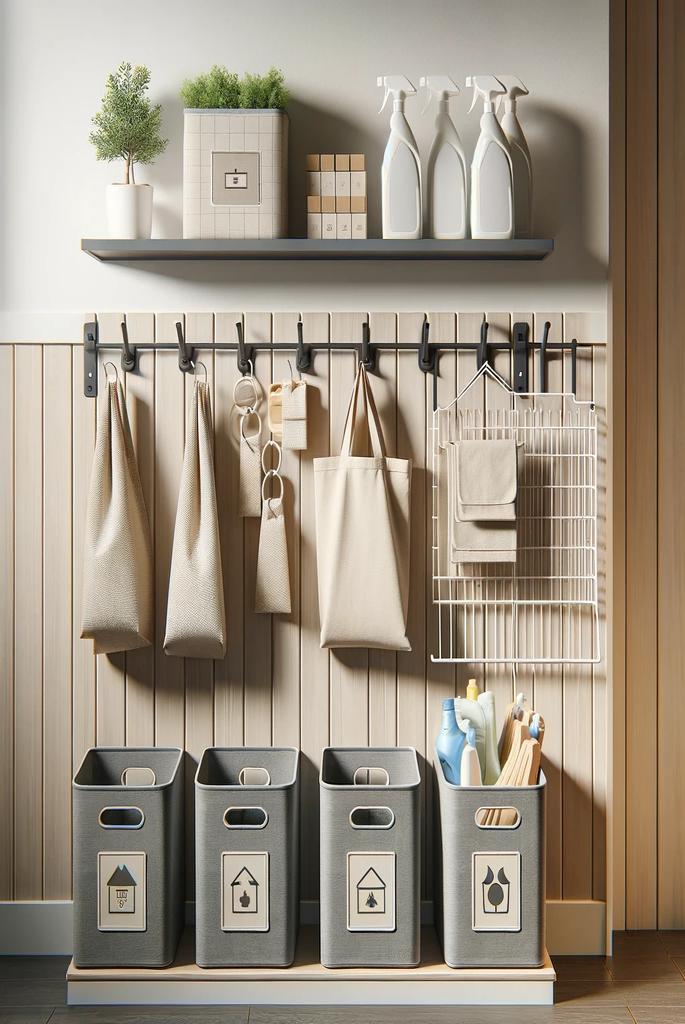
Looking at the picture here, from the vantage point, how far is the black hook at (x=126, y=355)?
2.12 metres

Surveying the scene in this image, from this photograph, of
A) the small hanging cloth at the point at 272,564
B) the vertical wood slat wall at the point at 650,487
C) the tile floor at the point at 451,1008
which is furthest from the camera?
the vertical wood slat wall at the point at 650,487

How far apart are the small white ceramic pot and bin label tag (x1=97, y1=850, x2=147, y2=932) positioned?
1.31 metres

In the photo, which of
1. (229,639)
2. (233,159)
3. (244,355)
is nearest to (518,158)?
(233,159)

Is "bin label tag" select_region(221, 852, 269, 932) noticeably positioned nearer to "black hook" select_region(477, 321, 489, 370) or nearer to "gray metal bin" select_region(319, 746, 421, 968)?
"gray metal bin" select_region(319, 746, 421, 968)

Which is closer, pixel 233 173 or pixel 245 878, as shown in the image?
pixel 245 878

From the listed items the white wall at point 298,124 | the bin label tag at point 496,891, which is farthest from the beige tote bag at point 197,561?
the bin label tag at point 496,891

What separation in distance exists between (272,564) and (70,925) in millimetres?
958

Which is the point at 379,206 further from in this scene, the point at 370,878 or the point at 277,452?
the point at 370,878

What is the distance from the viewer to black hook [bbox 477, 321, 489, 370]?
82.4 inches

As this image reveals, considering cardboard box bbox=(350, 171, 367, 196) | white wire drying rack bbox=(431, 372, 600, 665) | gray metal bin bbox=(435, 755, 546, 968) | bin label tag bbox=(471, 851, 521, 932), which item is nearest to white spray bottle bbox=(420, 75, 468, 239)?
cardboard box bbox=(350, 171, 367, 196)

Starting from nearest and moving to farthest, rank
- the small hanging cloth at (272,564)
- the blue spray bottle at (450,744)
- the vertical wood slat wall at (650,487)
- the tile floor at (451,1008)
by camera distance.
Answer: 1. the tile floor at (451,1008)
2. the blue spray bottle at (450,744)
3. the small hanging cloth at (272,564)
4. the vertical wood slat wall at (650,487)

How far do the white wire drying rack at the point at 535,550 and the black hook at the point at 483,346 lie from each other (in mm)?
79

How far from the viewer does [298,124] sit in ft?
7.04

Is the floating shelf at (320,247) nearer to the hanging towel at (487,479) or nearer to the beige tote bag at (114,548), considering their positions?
the beige tote bag at (114,548)
